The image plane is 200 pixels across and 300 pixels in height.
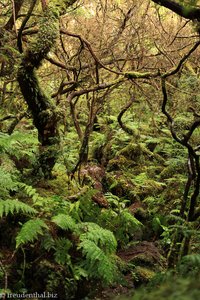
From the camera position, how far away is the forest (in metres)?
3.55

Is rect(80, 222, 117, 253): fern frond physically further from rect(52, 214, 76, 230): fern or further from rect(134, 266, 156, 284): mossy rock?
rect(134, 266, 156, 284): mossy rock

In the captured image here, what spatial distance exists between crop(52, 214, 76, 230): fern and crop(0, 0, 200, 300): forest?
0.02m

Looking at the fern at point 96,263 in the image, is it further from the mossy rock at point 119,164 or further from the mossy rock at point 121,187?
the mossy rock at point 119,164

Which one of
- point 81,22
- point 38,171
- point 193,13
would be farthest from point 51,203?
point 81,22

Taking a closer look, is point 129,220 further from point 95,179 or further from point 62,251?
point 95,179

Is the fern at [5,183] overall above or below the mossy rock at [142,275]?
above

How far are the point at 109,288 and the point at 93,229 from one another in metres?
0.68

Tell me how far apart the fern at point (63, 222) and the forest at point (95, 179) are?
2 centimetres

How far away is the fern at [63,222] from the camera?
12.5ft

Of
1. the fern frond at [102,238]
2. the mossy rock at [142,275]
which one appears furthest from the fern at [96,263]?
the mossy rock at [142,275]

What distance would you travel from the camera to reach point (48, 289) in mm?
3461

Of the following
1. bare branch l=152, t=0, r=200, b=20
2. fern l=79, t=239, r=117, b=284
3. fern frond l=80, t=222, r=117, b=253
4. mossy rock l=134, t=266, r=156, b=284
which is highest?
bare branch l=152, t=0, r=200, b=20

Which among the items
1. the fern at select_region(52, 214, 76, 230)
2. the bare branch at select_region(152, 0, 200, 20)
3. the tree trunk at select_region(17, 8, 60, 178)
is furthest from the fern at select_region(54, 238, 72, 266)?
the bare branch at select_region(152, 0, 200, 20)

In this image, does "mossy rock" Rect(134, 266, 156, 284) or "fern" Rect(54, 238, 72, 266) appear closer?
"fern" Rect(54, 238, 72, 266)
